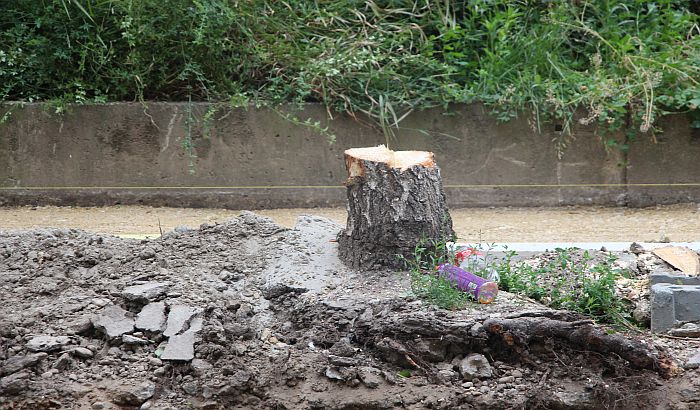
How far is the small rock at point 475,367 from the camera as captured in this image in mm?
3318

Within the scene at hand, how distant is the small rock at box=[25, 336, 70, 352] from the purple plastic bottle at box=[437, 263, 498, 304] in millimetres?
1519

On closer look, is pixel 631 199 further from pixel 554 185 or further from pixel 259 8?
pixel 259 8

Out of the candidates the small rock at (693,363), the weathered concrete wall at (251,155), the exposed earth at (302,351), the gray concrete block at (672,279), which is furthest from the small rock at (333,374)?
the weathered concrete wall at (251,155)

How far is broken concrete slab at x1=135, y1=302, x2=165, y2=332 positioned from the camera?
3.57 meters

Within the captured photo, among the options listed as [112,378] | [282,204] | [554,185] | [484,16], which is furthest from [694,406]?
[484,16]

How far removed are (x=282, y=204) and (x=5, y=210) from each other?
6.65 ft

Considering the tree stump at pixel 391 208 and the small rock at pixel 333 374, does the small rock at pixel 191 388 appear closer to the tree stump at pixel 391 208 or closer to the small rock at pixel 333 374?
the small rock at pixel 333 374

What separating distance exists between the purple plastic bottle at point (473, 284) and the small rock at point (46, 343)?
4.98 feet

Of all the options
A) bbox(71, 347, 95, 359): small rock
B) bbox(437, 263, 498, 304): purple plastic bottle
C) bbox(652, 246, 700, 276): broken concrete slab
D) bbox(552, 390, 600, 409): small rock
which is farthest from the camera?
bbox(652, 246, 700, 276): broken concrete slab

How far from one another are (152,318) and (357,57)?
3917 mm

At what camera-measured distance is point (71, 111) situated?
6949 millimetres

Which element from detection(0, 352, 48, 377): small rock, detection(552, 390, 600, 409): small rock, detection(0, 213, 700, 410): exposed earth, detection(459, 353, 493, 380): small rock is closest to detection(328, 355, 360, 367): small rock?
detection(0, 213, 700, 410): exposed earth

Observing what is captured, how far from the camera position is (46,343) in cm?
347

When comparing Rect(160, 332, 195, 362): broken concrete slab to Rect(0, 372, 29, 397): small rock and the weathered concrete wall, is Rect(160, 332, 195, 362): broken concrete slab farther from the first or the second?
the weathered concrete wall
